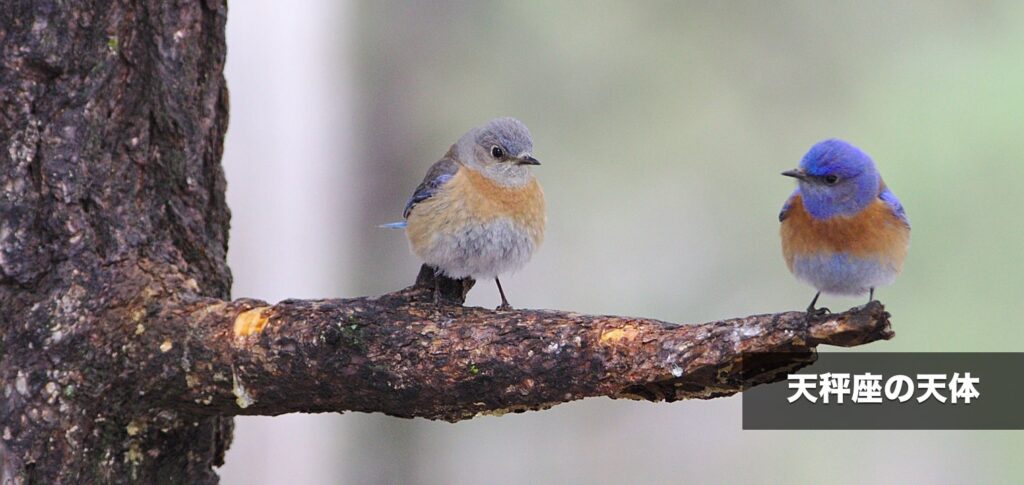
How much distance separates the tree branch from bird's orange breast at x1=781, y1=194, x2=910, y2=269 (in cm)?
76

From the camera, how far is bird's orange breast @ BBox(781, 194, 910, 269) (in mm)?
2842

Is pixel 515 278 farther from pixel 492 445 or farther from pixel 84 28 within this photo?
pixel 84 28

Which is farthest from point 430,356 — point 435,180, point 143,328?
point 435,180

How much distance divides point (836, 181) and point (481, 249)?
41.4 inches

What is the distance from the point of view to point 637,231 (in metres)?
4.47

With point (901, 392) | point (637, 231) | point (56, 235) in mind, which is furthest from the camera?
point (637, 231)

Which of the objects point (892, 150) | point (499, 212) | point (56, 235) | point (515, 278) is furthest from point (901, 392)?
point (56, 235)

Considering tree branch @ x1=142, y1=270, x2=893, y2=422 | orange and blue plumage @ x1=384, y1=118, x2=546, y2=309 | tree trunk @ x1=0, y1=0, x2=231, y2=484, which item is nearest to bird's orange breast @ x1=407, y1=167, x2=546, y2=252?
orange and blue plumage @ x1=384, y1=118, x2=546, y2=309

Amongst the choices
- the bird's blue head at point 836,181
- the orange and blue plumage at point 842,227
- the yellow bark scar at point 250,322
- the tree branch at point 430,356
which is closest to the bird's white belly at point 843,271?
the orange and blue plumage at point 842,227

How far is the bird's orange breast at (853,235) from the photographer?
9.32 feet

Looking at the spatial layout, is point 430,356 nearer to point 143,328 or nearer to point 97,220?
point 143,328

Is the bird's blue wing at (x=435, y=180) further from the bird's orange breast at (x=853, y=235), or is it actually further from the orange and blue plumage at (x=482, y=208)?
the bird's orange breast at (x=853, y=235)

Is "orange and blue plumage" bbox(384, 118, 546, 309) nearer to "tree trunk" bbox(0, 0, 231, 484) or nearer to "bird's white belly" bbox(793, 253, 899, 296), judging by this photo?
"tree trunk" bbox(0, 0, 231, 484)

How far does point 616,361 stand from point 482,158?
127 centimetres
